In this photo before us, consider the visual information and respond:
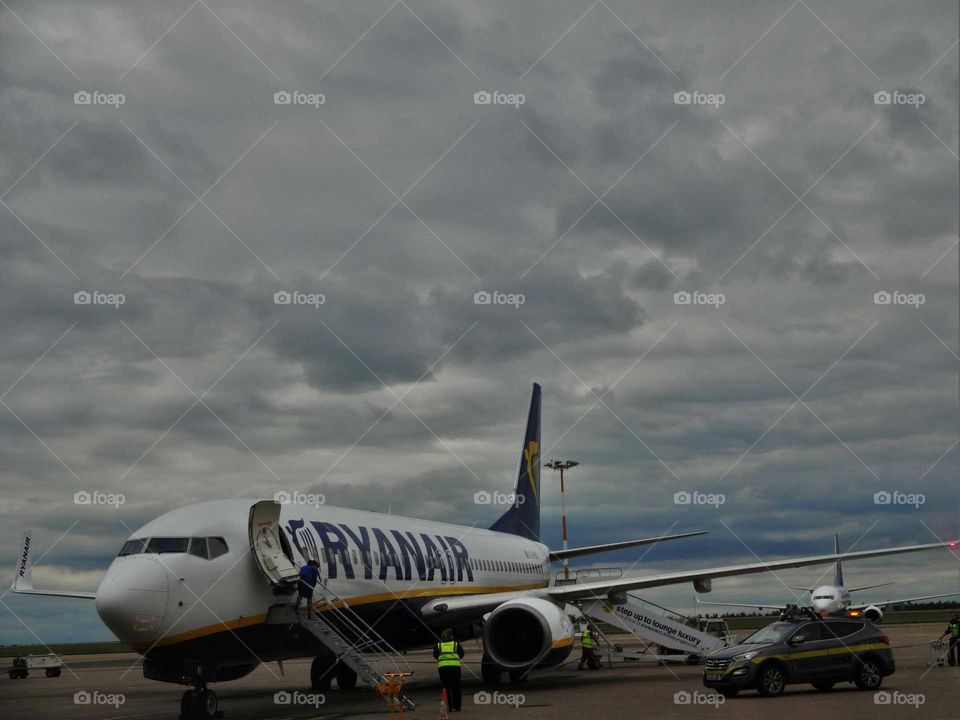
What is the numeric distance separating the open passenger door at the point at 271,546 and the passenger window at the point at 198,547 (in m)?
0.80

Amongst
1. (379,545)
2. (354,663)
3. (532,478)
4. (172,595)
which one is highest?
(532,478)

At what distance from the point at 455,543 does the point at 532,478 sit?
11.7m

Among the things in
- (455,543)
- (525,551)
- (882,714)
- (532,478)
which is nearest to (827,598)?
(532,478)

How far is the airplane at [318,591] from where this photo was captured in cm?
1545

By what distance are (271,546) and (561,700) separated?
6256 mm

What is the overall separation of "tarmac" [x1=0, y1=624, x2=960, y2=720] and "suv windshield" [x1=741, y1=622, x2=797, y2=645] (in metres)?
1.02

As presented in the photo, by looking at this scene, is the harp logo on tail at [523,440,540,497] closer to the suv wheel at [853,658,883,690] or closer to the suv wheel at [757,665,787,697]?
the suv wheel at [853,658,883,690]

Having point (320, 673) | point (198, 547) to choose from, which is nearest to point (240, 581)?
point (198, 547)

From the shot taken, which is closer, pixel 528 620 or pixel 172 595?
pixel 172 595

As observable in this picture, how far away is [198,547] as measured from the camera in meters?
16.0

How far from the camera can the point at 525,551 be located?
3203 cm

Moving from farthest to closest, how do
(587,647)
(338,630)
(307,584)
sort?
1. (587,647)
2. (338,630)
3. (307,584)

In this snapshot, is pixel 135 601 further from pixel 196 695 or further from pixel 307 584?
pixel 307 584

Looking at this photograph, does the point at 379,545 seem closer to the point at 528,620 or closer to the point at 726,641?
the point at 528,620
